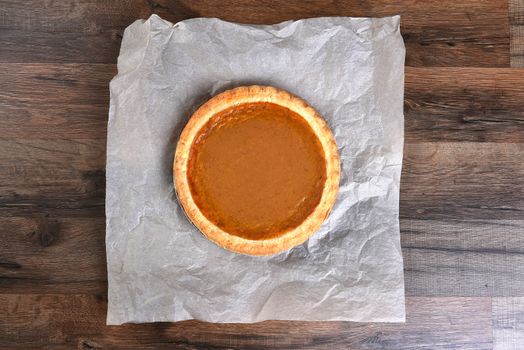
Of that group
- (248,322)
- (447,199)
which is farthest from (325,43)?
(248,322)

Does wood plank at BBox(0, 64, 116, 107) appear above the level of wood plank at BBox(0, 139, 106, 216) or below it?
above

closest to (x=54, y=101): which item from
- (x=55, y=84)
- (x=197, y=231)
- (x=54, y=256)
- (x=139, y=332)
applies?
(x=55, y=84)

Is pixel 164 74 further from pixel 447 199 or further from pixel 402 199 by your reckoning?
pixel 447 199

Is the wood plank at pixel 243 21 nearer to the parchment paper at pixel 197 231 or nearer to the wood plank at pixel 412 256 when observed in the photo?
the parchment paper at pixel 197 231

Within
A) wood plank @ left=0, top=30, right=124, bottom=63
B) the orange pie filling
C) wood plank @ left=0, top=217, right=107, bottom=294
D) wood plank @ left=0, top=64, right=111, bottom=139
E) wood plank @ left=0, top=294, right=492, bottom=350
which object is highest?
wood plank @ left=0, top=30, right=124, bottom=63

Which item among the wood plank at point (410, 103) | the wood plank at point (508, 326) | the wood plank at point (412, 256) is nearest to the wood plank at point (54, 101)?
the wood plank at point (410, 103)

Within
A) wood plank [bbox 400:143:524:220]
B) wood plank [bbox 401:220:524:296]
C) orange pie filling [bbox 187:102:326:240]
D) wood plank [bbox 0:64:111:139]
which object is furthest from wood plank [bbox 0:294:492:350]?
wood plank [bbox 0:64:111:139]

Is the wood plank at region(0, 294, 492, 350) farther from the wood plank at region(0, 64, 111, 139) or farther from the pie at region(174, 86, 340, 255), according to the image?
the wood plank at region(0, 64, 111, 139)

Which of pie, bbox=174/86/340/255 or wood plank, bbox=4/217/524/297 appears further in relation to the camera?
wood plank, bbox=4/217/524/297
